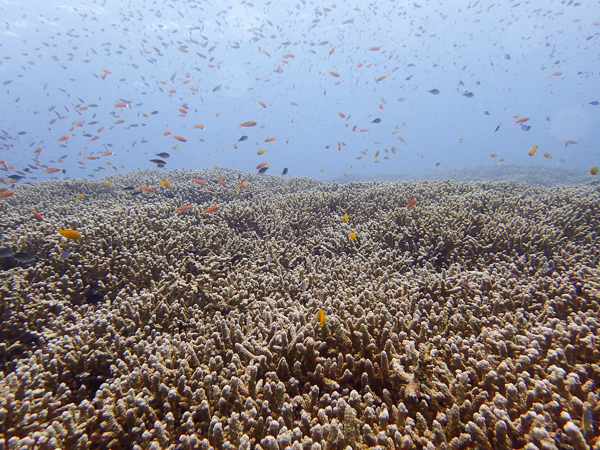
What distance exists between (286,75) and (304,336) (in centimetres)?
11864

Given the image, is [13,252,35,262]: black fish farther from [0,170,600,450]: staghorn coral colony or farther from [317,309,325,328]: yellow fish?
[317,309,325,328]: yellow fish

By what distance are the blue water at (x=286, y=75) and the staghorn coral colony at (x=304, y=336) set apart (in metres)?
6.43

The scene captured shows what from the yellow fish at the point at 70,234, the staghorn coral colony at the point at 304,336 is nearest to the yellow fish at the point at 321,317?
the staghorn coral colony at the point at 304,336

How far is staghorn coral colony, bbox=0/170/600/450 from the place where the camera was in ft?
5.33

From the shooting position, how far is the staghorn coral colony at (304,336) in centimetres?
162

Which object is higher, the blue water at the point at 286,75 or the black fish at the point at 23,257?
the blue water at the point at 286,75

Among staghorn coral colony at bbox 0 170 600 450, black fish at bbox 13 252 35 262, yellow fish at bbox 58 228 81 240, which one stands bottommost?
staghorn coral colony at bbox 0 170 600 450

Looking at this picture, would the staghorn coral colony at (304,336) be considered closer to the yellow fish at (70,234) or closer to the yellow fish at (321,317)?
the yellow fish at (321,317)

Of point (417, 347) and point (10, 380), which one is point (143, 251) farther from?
point (417, 347)

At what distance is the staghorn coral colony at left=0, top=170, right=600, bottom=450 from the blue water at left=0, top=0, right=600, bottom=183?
6.43 m

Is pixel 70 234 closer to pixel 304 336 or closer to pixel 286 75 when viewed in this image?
pixel 304 336

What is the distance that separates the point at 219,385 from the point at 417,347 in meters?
1.79

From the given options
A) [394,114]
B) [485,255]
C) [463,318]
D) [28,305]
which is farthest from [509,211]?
[394,114]

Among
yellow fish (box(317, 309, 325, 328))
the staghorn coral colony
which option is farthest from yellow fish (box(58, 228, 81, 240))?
yellow fish (box(317, 309, 325, 328))
